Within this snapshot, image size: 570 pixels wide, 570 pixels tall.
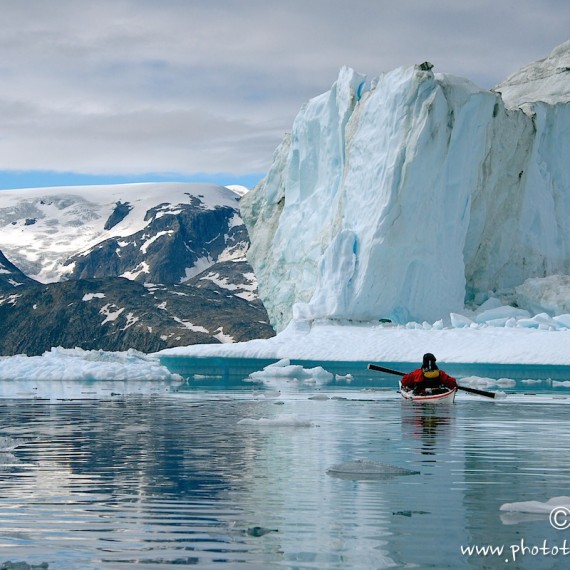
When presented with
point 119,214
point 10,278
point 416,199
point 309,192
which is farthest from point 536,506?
point 119,214

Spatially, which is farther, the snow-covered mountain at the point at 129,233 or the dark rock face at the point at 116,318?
the snow-covered mountain at the point at 129,233

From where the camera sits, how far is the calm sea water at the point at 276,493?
219 inches

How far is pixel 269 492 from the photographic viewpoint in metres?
7.72

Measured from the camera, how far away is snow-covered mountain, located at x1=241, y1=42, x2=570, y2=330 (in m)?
37.7

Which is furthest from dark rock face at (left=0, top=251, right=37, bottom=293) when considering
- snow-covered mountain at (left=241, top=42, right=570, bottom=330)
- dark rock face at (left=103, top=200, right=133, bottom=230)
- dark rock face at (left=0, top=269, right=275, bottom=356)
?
snow-covered mountain at (left=241, top=42, right=570, bottom=330)

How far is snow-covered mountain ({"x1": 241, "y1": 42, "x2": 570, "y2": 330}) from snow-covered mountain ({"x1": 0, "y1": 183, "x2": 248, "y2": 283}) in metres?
128

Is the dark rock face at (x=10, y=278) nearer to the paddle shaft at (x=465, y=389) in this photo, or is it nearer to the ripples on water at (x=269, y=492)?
the paddle shaft at (x=465, y=389)

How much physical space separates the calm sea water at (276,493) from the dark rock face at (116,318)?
79.1 meters

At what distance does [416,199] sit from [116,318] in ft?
227

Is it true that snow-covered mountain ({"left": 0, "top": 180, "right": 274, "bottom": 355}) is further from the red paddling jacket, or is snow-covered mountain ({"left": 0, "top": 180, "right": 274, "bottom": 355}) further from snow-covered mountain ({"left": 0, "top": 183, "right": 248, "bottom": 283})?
the red paddling jacket

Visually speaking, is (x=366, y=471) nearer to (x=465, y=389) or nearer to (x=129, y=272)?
(x=465, y=389)

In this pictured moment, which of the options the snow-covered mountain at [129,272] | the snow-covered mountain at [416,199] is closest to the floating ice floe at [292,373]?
the snow-covered mountain at [416,199]

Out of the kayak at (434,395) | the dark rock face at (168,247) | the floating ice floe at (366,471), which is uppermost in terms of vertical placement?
the dark rock face at (168,247)

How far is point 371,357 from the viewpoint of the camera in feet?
112
